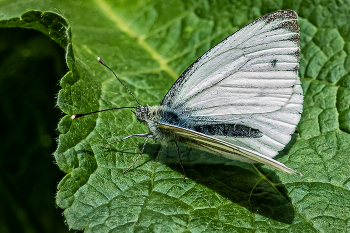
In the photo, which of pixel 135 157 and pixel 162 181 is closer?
pixel 162 181

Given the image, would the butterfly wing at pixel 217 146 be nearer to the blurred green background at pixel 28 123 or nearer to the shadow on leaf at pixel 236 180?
the shadow on leaf at pixel 236 180

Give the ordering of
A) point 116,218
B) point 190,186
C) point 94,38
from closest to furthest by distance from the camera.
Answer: point 116,218 → point 190,186 → point 94,38

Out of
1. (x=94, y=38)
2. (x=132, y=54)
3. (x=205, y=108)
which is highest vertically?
(x=94, y=38)

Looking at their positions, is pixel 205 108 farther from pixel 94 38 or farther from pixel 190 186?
pixel 94 38

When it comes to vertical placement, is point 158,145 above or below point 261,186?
above

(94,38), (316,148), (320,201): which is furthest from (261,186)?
(94,38)

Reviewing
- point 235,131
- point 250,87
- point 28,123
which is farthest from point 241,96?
point 28,123
